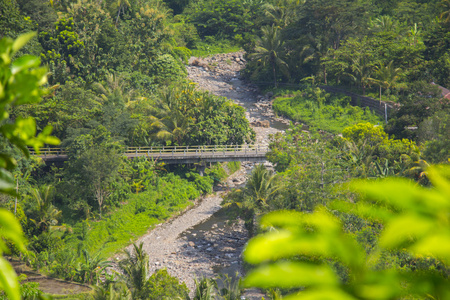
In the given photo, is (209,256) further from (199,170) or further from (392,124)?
(392,124)

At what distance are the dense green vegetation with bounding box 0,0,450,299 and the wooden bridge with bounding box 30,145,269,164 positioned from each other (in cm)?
60

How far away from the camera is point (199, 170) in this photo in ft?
85.8

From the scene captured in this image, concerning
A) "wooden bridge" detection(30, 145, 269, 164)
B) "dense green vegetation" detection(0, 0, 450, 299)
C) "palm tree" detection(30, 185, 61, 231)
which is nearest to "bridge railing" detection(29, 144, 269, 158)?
"wooden bridge" detection(30, 145, 269, 164)

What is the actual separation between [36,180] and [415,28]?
3404 centimetres

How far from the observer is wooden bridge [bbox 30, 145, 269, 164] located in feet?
81.9

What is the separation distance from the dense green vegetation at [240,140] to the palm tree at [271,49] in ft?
0.61

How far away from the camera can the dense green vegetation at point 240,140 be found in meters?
0.59

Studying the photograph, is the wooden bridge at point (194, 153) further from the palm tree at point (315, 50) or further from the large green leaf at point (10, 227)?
the large green leaf at point (10, 227)

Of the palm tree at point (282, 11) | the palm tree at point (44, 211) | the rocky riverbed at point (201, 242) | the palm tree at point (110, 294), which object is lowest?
the rocky riverbed at point (201, 242)

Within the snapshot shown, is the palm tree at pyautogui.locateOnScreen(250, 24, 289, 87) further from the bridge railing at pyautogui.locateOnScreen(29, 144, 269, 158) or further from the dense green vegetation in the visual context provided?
the bridge railing at pyautogui.locateOnScreen(29, 144, 269, 158)

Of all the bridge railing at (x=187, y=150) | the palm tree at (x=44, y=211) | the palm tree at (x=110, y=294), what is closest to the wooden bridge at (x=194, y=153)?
the bridge railing at (x=187, y=150)

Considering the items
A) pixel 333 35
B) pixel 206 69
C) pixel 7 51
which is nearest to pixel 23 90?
pixel 7 51

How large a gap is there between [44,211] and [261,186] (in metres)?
9.45

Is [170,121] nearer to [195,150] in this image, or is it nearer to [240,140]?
[195,150]
